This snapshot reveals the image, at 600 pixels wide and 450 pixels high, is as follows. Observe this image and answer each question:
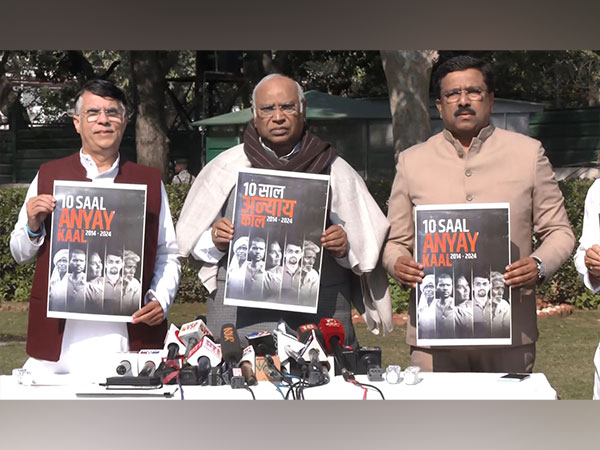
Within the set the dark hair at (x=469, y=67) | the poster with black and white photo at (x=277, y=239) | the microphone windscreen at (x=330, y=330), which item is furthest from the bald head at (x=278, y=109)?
the microphone windscreen at (x=330, y=330)

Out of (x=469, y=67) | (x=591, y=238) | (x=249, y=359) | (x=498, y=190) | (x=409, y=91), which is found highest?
(x=409, y=91)

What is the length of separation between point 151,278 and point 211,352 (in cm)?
50

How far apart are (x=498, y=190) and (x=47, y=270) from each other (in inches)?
68.4

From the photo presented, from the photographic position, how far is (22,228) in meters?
3.96

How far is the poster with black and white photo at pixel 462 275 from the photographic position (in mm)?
3859

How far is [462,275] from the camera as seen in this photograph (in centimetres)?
390

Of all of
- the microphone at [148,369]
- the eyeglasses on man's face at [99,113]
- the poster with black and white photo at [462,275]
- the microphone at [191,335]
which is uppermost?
the eyeglasses on man's face at [99,113]

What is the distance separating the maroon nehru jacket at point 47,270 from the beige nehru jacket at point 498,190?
3.01ft

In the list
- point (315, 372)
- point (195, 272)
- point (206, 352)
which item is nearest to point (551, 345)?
point (195, 272)

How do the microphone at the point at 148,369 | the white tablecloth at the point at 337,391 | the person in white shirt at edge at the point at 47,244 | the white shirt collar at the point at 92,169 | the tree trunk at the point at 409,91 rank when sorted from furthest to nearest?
the tree trunk at the point at 409,91, the white shirt collar at the point at 92,169, the person in white shirt at edge at the point at 47,244, the microphone at the point at 148,369, the white tablecloth at the point at 337,391

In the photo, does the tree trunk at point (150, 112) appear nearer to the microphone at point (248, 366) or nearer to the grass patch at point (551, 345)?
the grass patch at point (551, 345)

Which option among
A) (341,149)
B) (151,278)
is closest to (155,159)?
(341,149)

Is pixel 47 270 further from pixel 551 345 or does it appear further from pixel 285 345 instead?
pixel 551 345

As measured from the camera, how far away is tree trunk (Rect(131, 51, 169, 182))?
12190mm
